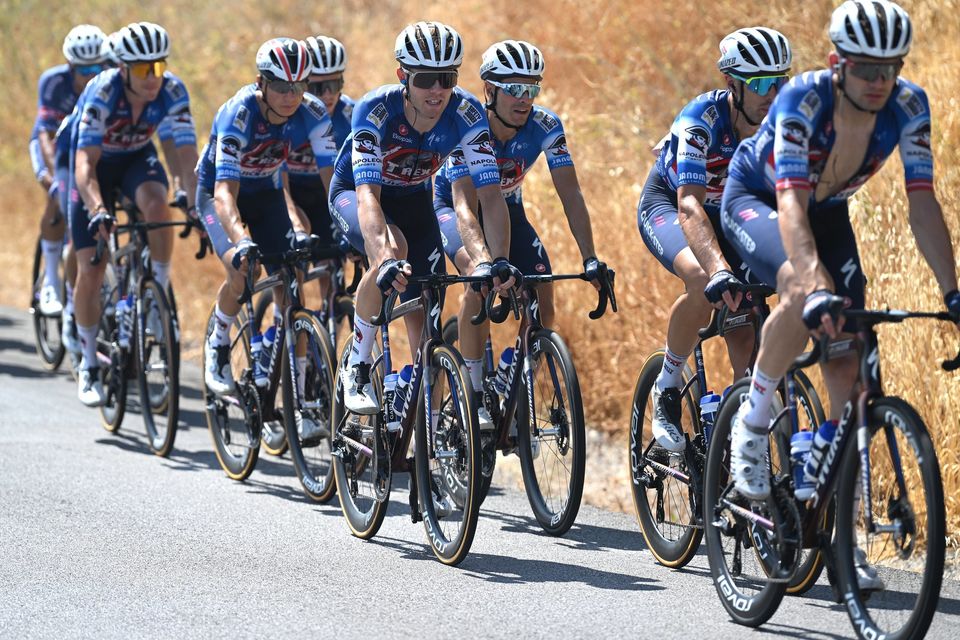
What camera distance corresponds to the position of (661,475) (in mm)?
6879

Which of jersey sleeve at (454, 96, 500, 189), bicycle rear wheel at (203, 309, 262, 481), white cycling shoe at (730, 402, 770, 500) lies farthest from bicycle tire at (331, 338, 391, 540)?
white cycling shoe at (730, 402, 770, 500)

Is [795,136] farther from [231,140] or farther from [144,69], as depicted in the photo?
[144,69]

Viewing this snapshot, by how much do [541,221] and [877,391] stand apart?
625 centimetres

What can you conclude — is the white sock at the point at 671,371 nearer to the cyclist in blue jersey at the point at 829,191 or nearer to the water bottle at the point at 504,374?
the water bottle at the point at 504,374

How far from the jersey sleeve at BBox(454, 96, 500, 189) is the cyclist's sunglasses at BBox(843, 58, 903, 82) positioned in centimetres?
233

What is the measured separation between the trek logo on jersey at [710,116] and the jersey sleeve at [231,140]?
9.66 feet

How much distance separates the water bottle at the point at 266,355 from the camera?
339 inches

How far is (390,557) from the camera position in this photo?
277 inches

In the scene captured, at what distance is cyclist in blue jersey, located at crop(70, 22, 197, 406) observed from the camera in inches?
388

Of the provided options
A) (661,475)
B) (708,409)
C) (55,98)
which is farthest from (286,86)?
(55,98)

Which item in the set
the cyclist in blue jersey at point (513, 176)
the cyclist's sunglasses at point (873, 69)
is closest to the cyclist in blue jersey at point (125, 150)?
the cyclist in blue jersey at point (513, 176)

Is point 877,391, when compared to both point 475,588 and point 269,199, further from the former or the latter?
point 269,199

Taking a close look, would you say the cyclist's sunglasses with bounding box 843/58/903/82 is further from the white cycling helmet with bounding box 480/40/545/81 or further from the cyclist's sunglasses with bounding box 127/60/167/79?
the cyclist's sunglasses with bounding box 127/60/167/79

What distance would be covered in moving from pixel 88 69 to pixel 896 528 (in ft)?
28.1
